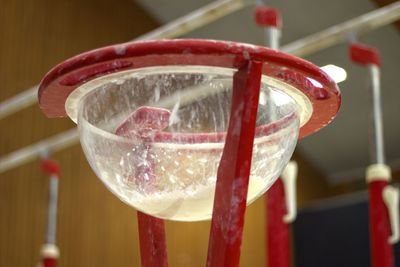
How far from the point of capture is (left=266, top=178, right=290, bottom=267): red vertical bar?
1.81 meters

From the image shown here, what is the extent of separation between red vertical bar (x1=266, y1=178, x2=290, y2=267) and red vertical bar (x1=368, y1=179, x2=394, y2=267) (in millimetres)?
228

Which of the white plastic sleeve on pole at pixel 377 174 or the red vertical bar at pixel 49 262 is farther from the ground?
the white plastic sleeve on pole at pixel 377 174

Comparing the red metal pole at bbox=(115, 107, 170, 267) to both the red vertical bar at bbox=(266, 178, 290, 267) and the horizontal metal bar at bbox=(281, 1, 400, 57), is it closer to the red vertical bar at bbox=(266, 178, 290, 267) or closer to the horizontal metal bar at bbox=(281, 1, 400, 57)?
the red vertical bar at bbox=(266, 178, 290, 267)

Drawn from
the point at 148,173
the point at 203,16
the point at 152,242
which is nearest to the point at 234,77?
the point at 148,173

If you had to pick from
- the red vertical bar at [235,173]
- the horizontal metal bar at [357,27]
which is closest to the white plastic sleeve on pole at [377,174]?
the horizontal metal bar at [357,27]

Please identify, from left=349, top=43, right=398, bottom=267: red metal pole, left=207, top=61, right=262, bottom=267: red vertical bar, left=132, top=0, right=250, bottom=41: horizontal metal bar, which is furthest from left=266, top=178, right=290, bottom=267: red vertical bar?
left=207, top=61, right=262, bottom=267: red vertical bar

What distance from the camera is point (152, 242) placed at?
1.14 metres

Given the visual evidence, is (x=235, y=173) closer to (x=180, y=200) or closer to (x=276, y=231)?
(x=180, y=200)

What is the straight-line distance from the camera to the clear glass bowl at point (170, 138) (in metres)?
1.03

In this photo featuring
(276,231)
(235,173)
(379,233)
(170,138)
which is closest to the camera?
(235,173)

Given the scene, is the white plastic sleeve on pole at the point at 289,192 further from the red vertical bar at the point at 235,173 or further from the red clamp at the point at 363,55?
the red vertical bar at the point at 235,173

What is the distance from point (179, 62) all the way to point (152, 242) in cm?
31

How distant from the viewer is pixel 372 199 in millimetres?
1736

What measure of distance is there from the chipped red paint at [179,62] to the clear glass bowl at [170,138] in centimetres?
2
